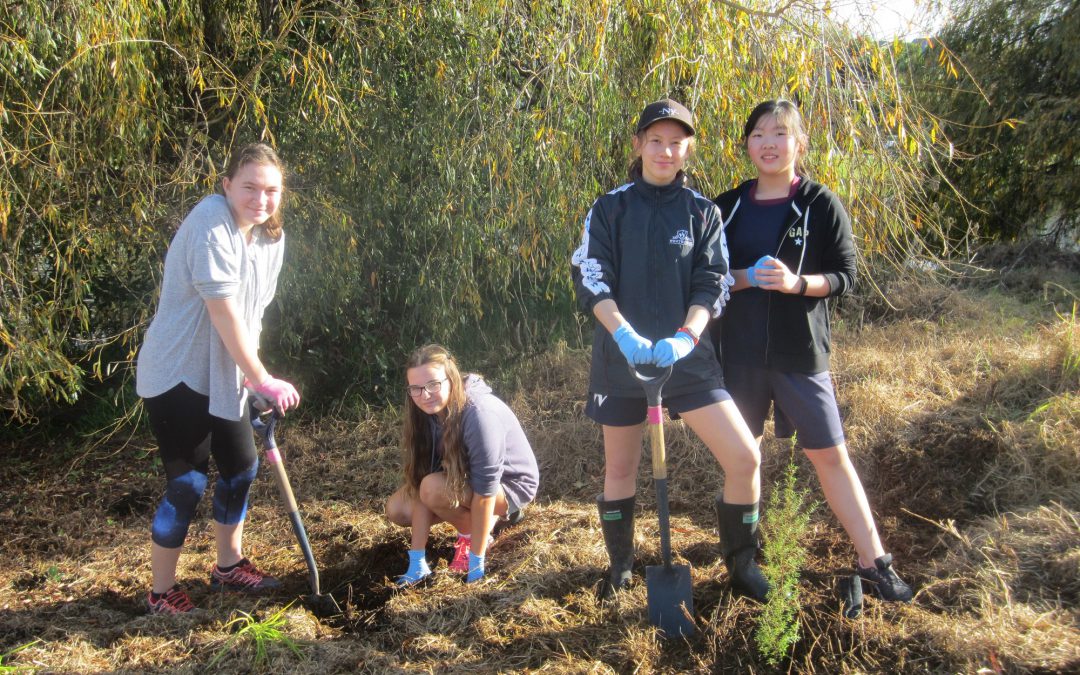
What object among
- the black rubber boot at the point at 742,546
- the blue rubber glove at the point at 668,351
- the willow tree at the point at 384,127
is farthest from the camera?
the willow tree at the point at 384,127

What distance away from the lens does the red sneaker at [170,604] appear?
3.19 metres

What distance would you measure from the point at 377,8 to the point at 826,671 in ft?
12.0

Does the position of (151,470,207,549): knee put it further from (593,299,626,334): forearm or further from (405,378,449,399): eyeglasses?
(593,299,626,334): forearm

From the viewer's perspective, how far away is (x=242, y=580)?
137 inches

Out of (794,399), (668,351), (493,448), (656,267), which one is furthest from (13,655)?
(794,399)

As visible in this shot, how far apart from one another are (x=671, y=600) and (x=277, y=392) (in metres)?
1.54

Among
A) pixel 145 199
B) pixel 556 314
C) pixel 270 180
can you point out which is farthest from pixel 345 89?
pixel 556 314

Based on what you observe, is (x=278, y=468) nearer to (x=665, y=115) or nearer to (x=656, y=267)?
(x=656, y=267)

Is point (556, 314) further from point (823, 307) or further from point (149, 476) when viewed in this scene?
point (823, 307)

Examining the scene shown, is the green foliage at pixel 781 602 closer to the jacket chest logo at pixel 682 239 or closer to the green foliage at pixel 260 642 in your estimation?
the jacket chest logo at pixel 682 239

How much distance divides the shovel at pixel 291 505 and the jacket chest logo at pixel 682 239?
1.55 m

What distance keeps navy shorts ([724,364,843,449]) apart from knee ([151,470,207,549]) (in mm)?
1988

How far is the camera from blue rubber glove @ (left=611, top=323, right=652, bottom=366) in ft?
8.32

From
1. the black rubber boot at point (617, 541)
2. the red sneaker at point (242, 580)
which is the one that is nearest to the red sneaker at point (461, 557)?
the black rubber boot at point (617, 541)
